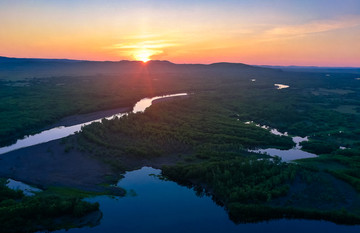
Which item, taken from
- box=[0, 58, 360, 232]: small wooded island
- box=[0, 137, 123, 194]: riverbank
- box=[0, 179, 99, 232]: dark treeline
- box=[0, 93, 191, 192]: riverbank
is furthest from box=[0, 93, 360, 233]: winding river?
box=[0, 137, 123, 194]: riverbank

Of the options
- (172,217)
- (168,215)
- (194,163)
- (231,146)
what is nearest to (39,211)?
(168,215)

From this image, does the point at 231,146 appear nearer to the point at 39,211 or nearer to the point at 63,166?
the point at 63,166

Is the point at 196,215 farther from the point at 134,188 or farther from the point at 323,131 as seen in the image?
the point at 323,131

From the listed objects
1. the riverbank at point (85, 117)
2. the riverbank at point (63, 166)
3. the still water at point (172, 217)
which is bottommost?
the still water at point (172, 217)

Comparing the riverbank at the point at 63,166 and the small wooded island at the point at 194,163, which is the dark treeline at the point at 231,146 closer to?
the small wooded island at the point at 194,163

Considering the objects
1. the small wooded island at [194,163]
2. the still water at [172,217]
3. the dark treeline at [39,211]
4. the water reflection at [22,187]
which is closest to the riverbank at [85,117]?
the small wooded island at [194,163]

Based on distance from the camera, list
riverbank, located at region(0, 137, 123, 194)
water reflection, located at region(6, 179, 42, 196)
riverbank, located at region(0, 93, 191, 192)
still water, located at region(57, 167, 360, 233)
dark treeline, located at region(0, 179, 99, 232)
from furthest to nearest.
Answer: riverbank, located at region(0, 93, 191, 192), riverbank, located at region(0, 137, 123, 194), water reflection, located at region(6, 179, 42, 196), still water, located at region(57, 167, 360, 233), dark treeline, located at region(0, 179, 99, 232)

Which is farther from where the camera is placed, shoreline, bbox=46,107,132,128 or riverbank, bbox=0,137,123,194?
shoreline, bbox=46,107,132,128

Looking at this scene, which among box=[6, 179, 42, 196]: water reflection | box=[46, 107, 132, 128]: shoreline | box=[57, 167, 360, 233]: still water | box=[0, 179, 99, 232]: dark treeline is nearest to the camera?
box=[0, 179, 99, 232]: dark treeline

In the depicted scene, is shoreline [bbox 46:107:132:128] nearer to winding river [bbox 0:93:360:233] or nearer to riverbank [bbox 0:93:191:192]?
riverbank [bbox 0:93:191:192]
